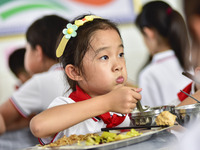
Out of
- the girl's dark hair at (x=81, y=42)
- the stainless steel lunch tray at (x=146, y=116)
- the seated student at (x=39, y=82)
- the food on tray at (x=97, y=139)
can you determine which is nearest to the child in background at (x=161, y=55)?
the seated student at (x=39, y=82)

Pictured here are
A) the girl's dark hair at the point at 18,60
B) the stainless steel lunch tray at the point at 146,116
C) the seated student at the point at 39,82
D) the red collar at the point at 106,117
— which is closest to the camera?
the stainless steel lunch tray at the point at 146,116

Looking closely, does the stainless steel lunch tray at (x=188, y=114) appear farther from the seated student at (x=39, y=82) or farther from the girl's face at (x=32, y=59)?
the girl's face at (x=32, y=59)

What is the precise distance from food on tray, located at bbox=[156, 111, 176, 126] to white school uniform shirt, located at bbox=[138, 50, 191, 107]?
160 centimetres

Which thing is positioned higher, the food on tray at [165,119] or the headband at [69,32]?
the headband at [69,32]

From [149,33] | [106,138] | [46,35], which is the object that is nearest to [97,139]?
[106,138]

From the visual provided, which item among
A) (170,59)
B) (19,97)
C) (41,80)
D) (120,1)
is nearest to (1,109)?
(19,97)

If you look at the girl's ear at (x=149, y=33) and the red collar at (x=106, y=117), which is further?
the girl's ear at (x=149, y=33)

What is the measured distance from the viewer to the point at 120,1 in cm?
451

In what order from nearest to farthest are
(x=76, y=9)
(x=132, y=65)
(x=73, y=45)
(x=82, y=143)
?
(x=82, y=143) < (x=73, y=45) < (x=76, y=9) < (x=132, y=65)

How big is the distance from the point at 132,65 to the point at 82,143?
407cm

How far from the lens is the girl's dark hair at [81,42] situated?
1308 mm

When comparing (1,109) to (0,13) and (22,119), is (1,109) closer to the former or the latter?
(22,119)

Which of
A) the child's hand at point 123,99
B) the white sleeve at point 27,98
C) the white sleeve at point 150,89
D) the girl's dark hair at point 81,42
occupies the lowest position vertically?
the white sleeve at point 150,89

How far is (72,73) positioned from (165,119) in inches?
20.7
